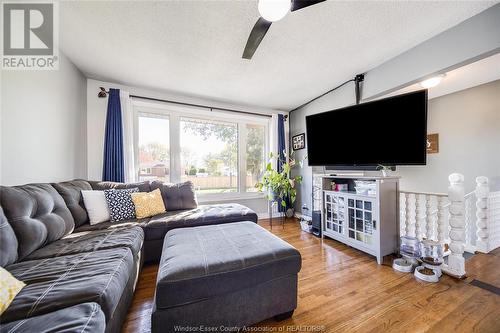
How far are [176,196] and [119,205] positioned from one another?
64 cm

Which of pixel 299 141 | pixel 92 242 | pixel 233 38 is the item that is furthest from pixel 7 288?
pixel 299 141

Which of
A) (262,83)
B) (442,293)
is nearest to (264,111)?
(262,83)

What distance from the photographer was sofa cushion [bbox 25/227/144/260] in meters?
1.21

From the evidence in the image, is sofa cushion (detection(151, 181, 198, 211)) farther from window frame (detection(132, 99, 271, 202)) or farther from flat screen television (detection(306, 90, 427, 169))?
flat screen television (detection(306, 90, 427, 169))

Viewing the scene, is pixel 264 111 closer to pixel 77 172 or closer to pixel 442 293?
pixel 77 172

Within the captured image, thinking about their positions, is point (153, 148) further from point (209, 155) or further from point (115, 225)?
point (115, 225)

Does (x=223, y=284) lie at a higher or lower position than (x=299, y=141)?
lower

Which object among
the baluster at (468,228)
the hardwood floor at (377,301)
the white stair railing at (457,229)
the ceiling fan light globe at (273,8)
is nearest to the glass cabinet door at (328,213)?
the hardwood floor at (377,301)

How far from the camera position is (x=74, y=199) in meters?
1.79

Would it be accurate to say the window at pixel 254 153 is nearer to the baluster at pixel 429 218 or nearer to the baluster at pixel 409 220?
the baluster at pixel 409 220

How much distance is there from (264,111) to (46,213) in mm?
3410

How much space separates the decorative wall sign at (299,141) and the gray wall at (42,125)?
3539 mm

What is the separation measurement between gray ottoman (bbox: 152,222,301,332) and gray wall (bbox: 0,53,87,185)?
149 centimetres

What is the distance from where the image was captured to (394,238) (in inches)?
82.0
